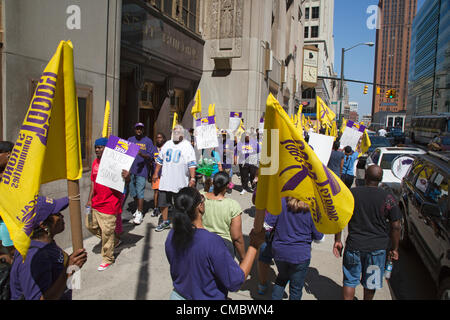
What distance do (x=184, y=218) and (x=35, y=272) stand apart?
1.00 metres

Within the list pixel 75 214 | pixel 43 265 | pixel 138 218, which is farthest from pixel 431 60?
pixel 43 265

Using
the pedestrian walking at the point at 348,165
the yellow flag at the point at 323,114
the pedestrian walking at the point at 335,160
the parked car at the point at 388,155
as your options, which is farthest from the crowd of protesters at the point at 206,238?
the yellow flag at the point at 323,114

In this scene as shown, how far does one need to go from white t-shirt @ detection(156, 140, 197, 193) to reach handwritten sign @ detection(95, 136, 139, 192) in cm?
146

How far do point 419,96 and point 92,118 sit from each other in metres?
124

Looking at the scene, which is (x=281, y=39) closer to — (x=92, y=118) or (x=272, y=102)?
(x=92, y=118)

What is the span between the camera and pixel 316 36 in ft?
220

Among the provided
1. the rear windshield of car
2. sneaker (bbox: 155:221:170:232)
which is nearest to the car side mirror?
sneaker (bbox: 155:221:170:232)

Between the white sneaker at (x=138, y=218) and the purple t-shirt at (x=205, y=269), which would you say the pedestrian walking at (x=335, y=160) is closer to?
the white sneaker at (x=138, y=218)

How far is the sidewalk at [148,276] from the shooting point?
435 cm

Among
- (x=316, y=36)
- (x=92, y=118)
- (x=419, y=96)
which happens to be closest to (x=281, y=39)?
(x=92, y=118)

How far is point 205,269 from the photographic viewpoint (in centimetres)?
230

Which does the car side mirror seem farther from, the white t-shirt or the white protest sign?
the white t-shirt

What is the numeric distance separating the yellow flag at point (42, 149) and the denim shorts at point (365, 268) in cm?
296

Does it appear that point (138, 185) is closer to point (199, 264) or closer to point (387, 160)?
point (199, 264)
